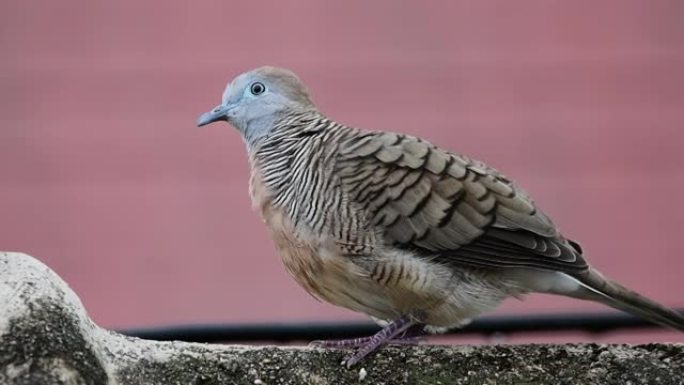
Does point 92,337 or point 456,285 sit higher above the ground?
point 456,285

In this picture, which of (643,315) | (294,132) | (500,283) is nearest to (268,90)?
(294,132)

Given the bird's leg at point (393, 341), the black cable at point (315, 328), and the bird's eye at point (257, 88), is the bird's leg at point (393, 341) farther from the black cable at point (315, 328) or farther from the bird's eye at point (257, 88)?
the bird's eye at point (257, 88)

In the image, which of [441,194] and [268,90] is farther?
[268,90]

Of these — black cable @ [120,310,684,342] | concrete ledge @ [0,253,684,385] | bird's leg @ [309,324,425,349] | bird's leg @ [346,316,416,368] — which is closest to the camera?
concrete ledge @ [0,253,684,385]

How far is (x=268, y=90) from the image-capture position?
3021 millimetres

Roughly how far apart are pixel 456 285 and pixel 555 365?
22.9 inches

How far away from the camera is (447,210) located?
101 inches

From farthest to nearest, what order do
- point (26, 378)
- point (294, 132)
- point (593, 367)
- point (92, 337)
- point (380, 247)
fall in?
1. point (294, 132)
2. point (380, 247)
3. point (593, 367)
4. point (92, 337)
5. point (26, 378)

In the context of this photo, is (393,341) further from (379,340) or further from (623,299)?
(623,299)

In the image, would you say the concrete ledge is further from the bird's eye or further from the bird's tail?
the bird's eye

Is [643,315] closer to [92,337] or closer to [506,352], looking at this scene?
[506,352]

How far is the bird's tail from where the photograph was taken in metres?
2.52

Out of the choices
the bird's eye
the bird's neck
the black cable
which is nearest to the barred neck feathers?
the bird's neck

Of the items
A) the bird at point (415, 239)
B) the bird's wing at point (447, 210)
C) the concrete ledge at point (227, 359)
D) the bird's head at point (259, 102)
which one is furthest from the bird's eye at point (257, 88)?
the concrete ledge at point (227, 359)
